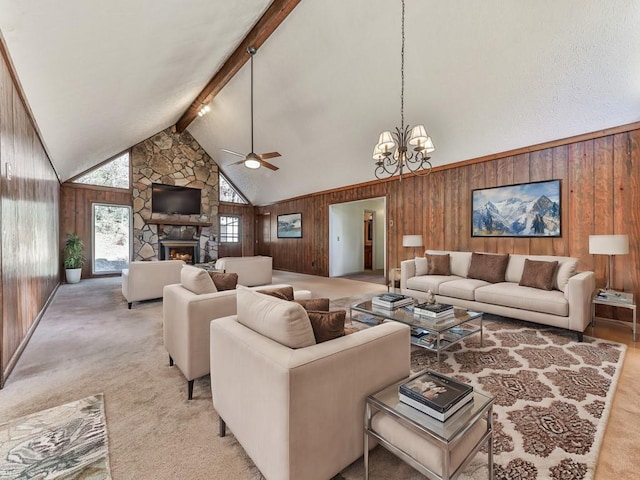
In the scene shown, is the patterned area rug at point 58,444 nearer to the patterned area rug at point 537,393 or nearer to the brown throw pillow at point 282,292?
the brown throw pillow at point 282,292

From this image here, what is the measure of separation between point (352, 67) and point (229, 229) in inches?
281

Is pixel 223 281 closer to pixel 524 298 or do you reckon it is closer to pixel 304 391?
pixel 304 391

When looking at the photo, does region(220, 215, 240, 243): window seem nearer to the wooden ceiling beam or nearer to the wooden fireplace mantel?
the wooden fireplace mantel

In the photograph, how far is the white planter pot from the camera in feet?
21.2

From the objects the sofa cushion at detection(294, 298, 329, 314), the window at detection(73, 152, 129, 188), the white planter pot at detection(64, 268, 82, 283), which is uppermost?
the window at detection(73, 152, 129, 188)

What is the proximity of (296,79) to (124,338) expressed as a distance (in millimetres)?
4474

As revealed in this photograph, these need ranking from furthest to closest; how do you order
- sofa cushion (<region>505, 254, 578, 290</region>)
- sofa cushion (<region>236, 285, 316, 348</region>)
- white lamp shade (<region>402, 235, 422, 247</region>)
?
1. white lamp shade (<region>402, 235, 422, 247</region>)
2. sofa cushion (<region>505, 254, 578, 290</region>)
3. sofa cushion (<region>236, 285, 316, 348</region>)

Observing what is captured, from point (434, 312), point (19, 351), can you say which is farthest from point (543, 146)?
point (19, 351)

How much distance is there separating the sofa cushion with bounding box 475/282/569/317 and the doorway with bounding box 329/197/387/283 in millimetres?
3209

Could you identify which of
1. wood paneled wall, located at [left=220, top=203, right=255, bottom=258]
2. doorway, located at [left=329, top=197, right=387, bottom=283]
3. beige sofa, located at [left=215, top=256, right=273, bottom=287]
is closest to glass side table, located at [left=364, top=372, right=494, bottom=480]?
beige sofa, located at [left=215, top=256, right=273, bottom=287]

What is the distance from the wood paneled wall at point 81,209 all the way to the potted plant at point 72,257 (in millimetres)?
358

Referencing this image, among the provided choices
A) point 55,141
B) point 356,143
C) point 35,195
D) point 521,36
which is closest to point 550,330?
point 521,36

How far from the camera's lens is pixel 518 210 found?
14.6 ft

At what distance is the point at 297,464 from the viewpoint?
3.56 ft
